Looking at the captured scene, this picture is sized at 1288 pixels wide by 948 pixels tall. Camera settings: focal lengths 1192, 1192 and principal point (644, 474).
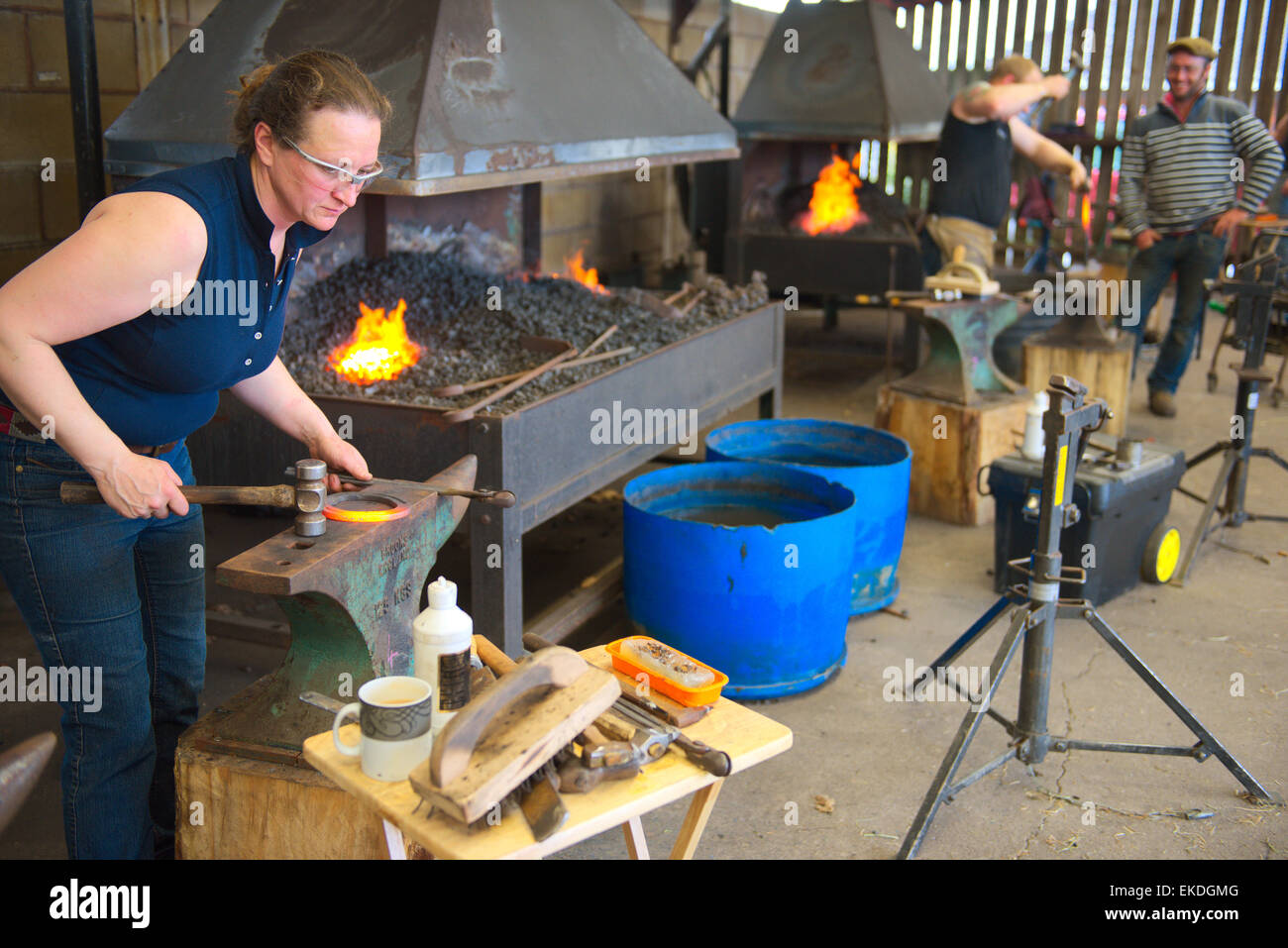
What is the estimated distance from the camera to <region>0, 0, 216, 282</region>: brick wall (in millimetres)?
3746

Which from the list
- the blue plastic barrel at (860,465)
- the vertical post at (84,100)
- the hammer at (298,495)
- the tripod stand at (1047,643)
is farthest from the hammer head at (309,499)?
the vertical post at (84,100)

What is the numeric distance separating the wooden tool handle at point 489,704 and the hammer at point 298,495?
493mm

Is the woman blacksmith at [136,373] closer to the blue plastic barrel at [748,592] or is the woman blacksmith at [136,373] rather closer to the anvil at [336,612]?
the anvil at [336,612]

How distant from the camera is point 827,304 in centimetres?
820

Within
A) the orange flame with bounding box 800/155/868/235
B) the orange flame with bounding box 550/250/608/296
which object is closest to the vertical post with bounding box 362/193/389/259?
the orange flame with bounding box 550/250/608/296

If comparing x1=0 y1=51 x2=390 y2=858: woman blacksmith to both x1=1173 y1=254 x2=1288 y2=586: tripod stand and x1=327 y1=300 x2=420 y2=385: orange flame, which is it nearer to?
x1=327 y1=300 x2=420 y2=385: orange flame

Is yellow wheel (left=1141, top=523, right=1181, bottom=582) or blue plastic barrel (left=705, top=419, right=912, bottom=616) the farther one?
yellow wheel (left=1141, top=523, right=1181, bottom=582)

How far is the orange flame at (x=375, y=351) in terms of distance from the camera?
3506 mm

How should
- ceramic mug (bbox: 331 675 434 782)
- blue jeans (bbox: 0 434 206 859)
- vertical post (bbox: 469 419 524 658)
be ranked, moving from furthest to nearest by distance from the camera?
vertical post (bbox: 469 419 524 658)
blue jeans (bbox: 0 434 206 859)
ceramic mug (bbox: 331 675 434 782)

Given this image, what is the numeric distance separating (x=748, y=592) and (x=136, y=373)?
1.76 metres

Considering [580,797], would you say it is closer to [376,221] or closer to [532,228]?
[376,221]

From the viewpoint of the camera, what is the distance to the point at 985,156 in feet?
19.0

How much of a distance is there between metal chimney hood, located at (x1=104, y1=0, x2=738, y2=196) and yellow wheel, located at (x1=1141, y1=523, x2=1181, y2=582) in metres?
2.20
